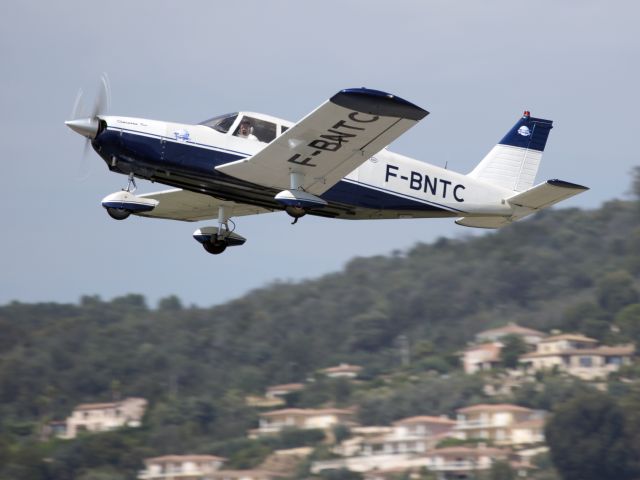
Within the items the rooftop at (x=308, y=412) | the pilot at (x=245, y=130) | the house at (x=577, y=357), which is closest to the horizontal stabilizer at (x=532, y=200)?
the pilot at (x=245, y=130)

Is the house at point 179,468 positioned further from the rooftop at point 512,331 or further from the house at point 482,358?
the rooftop at point 512,331

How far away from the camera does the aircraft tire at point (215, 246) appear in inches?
848

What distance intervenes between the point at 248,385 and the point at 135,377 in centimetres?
927

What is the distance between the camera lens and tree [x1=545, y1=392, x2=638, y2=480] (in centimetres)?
6769

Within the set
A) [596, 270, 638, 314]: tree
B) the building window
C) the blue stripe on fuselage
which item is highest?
[596, 270, 638, 314]: tree

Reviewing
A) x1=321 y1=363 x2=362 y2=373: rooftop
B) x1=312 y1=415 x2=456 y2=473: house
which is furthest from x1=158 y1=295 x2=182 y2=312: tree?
x1=312 y1=415 x2=456 y2=473: house

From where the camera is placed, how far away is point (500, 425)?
243 feet

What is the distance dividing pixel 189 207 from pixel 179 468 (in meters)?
51.0

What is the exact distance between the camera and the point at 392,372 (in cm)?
10362

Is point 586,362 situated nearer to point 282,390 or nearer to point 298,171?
point 282,390

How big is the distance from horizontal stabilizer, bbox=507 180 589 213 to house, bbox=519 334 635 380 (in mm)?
69868

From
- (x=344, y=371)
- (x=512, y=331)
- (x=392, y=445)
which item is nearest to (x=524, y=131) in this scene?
(x=392, y=445)

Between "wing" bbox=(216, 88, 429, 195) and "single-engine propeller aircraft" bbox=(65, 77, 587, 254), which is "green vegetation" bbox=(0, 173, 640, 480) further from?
"wing" bbox=(216, 88, 429, 195)

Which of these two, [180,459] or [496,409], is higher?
[496,409]
